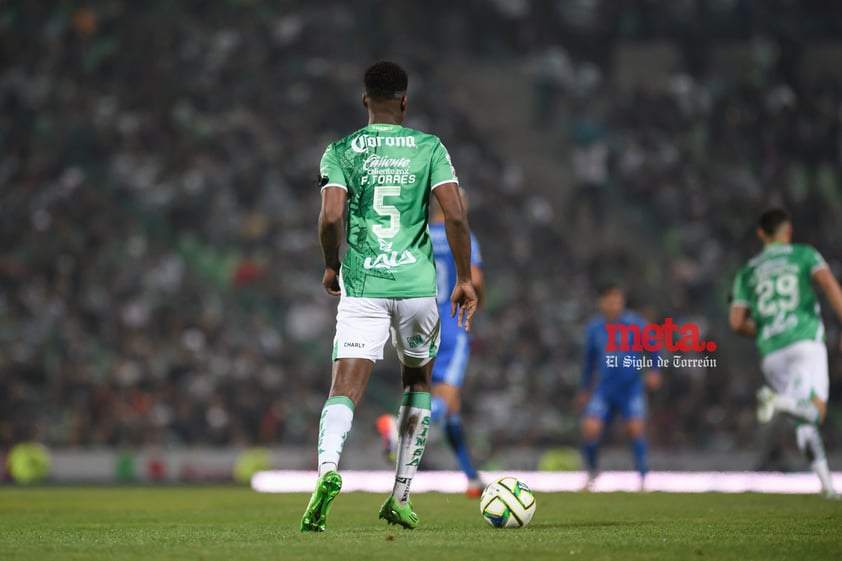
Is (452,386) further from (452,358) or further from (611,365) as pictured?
(611,365)

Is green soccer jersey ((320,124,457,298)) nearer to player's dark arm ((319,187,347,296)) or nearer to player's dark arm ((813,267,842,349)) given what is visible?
player's dark arm ((319,187,347,296))

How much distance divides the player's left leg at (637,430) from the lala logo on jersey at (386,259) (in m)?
7.58

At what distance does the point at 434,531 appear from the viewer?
6.88 metres

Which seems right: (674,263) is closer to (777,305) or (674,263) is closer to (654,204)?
(654,204)

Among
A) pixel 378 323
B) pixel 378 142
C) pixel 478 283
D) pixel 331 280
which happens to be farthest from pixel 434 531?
pixel 478 283

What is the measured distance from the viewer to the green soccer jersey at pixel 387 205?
6.66 metres

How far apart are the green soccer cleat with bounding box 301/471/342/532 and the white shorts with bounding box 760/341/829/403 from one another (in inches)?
222

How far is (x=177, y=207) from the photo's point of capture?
22297 millimetres

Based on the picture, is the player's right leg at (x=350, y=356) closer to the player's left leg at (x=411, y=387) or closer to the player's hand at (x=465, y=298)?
the player's left leg at (x=411, y=387)

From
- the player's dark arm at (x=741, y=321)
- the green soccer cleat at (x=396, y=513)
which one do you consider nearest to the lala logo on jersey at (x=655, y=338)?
the player's dark arm at (x=741, y=321)

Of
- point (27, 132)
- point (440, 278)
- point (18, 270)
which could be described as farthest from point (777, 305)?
point (27, 132)

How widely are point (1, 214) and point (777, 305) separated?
620 inches

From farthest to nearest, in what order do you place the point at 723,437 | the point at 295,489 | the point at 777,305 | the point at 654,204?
the point at 654,204, the point at 723,437, the point at 295,489, the point at 777,305

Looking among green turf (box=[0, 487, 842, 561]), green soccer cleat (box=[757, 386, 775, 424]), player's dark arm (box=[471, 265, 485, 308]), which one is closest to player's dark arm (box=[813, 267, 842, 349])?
green soccer cleat (box=[757, 386, 775, 424])
